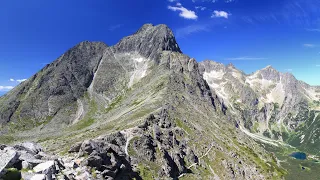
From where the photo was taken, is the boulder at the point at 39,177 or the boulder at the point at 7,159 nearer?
the boulder at the point at 7,159

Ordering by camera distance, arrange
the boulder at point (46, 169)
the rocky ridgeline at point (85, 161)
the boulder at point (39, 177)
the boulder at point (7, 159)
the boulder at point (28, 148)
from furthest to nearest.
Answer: the boulder at point (28, 148) → the boulder at point (46, 169) → the rocky ridgeline at point (85, 161) → the boulder at point (39, 177) → the boulder at point (7, 159)

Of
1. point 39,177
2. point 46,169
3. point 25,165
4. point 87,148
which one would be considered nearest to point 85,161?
point 87,148

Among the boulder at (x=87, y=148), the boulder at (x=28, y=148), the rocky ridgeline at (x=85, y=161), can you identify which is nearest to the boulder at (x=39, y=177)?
the rocky ridgeline at (x=85, y=161)

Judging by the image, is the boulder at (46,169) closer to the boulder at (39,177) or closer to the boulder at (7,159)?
the boulder at (39,177)

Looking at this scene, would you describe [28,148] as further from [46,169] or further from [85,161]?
[46,169]

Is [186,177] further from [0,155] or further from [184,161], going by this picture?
[0,155]

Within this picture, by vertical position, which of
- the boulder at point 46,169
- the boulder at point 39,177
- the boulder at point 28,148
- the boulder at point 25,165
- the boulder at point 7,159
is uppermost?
the boulder at point 28,148

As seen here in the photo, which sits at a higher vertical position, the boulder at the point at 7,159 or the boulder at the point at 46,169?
the boulder at the point at 7,159

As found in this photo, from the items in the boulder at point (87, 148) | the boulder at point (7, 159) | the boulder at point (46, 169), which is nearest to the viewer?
the boulder at point (7, 159)

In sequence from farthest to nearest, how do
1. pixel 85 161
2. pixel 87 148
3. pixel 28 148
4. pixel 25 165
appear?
pixel 87 148, pixel 85 161, pixel 28 148, pixel 25 165

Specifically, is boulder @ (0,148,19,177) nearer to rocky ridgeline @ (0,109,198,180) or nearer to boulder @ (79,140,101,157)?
rocky ridgeline @ (0,109,198,180)

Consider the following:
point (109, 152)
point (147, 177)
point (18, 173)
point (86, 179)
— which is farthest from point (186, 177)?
point (18, 173)
